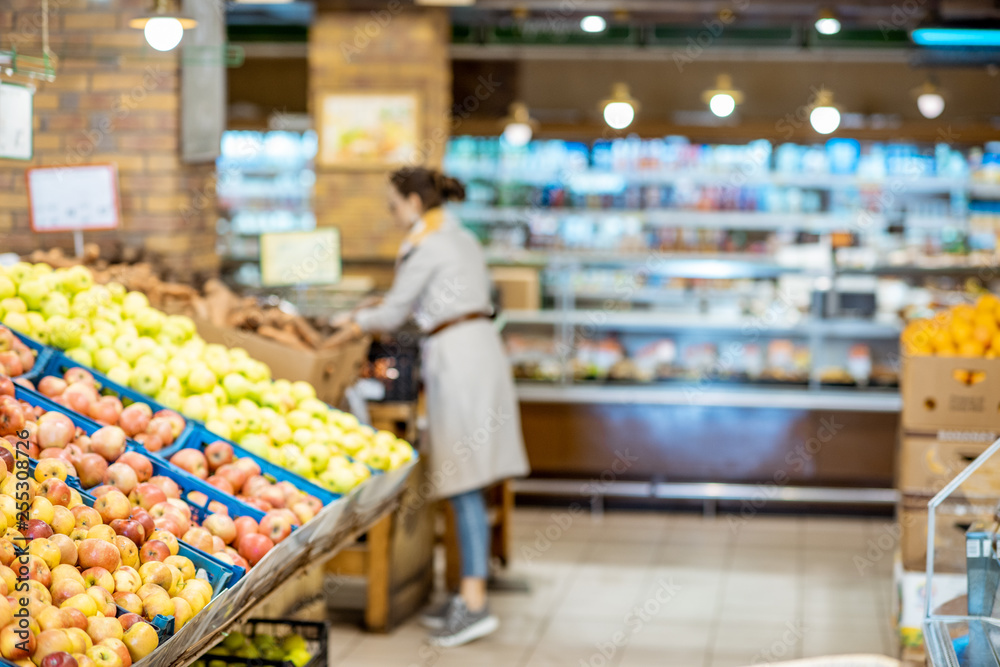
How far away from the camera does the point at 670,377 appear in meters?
6.78

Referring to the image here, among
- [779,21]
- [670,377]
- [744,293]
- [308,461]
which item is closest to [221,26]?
[308,461]

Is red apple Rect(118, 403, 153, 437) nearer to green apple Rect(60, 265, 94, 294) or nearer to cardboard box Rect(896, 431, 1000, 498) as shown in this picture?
green apple Rect(60, 265, 94, 294)

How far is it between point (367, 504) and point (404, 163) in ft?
17.3

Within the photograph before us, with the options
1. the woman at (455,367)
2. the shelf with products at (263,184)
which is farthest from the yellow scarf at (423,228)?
the shelf with products at (263,184)

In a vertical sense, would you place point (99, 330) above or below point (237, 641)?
above

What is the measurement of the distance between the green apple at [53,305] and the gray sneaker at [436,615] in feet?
6.85

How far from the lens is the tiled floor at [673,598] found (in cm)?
451

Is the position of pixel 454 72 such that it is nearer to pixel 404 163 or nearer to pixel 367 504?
pixel 404 163

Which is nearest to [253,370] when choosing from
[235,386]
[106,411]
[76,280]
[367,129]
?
[235,386]

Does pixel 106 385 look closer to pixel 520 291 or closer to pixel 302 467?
pixel 302 467

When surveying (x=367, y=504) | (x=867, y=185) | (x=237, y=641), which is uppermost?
(x=867, y=185)

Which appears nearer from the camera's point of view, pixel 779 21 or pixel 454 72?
pixel 779 21

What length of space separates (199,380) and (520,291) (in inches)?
144

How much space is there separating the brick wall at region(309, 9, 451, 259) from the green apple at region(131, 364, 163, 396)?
5.15 metres
